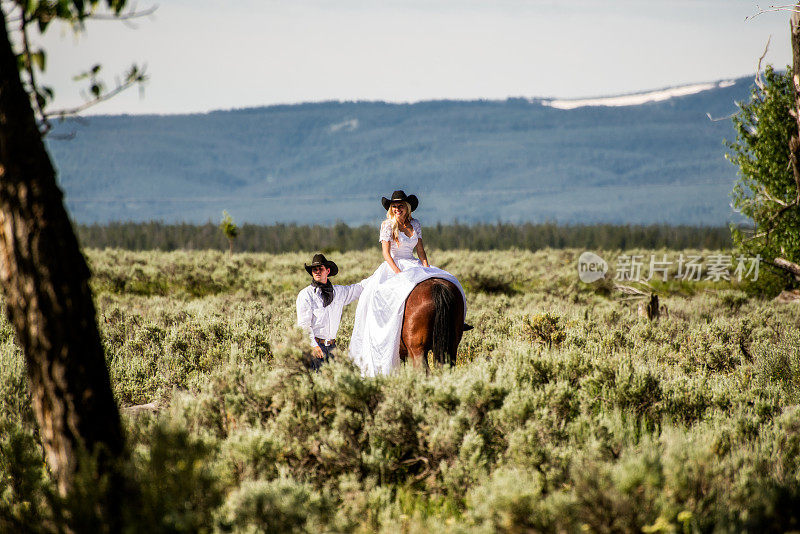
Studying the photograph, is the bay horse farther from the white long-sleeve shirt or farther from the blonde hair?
the white long-sleeve shirt

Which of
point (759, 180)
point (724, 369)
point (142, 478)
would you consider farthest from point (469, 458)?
point (759, 180)

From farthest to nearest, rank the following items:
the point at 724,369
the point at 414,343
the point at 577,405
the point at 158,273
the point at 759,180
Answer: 1. the point at 158,273
2. the point at 759,180
3. the point at 724,369
4. the point at 414,343
5. the point at 577,405

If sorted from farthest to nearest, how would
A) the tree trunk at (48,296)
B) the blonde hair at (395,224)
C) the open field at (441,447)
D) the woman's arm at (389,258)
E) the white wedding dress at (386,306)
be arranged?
1. the blonde hair at (395,224)
2. the woman's arm at (389,258)
3. the white wedding dress at (386,306)
4. the open field at (441,447)
5. the tree trunk at (48,296)

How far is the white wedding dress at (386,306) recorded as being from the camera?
23.1 ft

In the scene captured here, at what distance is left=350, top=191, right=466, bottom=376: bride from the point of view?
7.05 meters

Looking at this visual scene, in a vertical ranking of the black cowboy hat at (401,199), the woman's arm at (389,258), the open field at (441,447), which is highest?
the black cowboy hat at (401,199)

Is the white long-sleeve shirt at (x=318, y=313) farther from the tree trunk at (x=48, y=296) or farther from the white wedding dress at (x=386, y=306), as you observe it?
the tree trunk at (x=48, y=296)

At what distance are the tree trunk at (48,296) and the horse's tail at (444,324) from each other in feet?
13.1

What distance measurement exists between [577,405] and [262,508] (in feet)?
10.2

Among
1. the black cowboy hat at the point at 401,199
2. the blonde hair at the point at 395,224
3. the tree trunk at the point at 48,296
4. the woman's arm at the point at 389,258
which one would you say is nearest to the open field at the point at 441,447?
the tree trunk at the point at 48,296

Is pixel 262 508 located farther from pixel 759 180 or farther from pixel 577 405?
pixel 759 180

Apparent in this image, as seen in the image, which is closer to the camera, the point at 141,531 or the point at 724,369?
the point at 141,531

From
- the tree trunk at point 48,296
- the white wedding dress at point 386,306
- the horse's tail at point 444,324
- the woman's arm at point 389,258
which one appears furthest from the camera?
the woman's arm at point 389,258

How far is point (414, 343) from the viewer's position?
691cm
